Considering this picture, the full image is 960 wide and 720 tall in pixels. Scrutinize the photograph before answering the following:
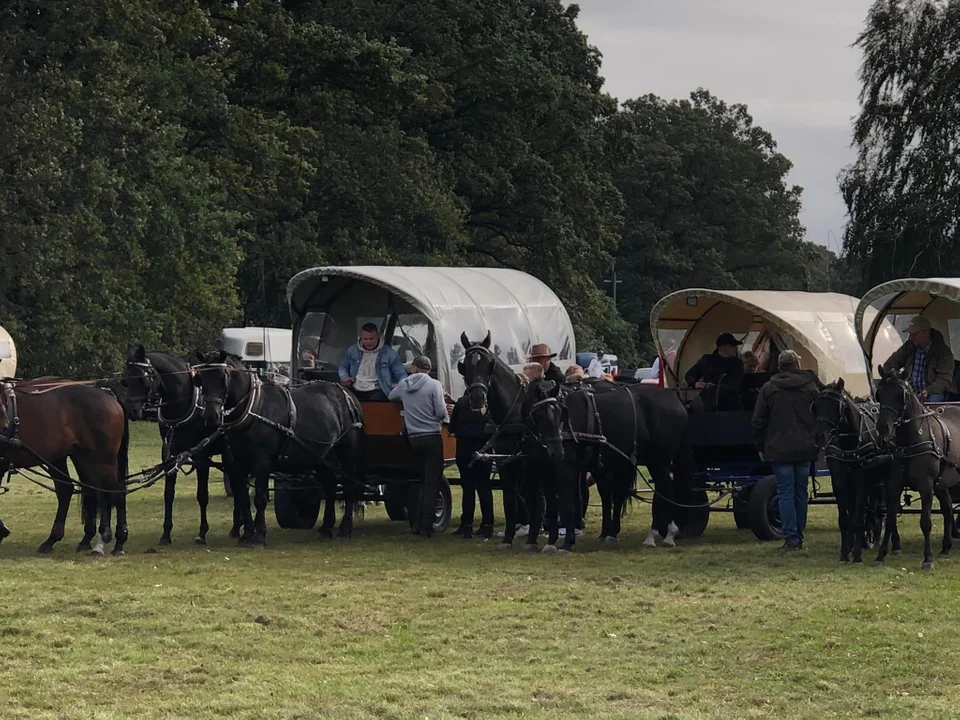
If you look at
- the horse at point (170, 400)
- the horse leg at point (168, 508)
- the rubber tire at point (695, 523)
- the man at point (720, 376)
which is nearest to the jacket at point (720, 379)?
the man at point (720, 376)

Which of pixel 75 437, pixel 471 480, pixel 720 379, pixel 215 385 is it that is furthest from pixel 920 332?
pixel 75 437

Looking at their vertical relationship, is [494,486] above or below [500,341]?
below

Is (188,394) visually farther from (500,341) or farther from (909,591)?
(909,591)

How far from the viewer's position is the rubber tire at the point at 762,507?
55.4 ft

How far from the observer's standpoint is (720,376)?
17.7 m

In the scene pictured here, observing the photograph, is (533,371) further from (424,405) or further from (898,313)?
(898,313)

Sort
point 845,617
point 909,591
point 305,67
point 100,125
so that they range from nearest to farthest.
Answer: point 845,617, point 909,591, point 100,125, point 305,67

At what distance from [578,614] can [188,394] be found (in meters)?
5.70

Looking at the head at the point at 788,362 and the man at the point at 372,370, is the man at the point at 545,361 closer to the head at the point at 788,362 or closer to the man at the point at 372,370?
the man at the point at 372,370

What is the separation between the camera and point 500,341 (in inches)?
760

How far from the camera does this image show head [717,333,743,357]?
17.9 metres

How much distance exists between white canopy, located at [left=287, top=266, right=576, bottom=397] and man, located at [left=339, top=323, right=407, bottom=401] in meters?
0.46

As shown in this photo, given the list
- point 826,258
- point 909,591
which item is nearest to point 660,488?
point 909,591

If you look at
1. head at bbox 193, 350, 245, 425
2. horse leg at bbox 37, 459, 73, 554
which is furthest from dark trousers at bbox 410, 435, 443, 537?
horse leg at bbox 37, 459, 73, 554
